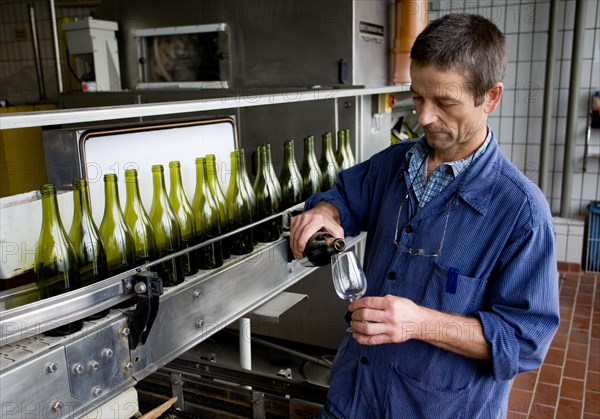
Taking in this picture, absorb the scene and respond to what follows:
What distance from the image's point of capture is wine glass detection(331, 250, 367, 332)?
1258 millimetres

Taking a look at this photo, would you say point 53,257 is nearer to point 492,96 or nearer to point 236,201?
point 236,201

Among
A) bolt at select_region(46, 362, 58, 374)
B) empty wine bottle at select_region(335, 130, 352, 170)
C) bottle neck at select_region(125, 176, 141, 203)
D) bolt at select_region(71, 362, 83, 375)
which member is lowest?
bolt at select_region(71, 362, 83, 375)

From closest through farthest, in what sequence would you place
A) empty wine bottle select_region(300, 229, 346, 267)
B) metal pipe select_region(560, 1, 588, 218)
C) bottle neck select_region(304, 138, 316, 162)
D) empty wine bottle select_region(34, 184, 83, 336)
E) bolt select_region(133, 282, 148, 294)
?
bolt select_region(133, 282, 148, 294) → empty wine bottle select_region(34, 184, 83, 336) → empty wine bottle select_region(300, 229, 346, 267) → bottle neck select_region(304, 138, 316, 162) → metal pipe select_region(560, 1, 588, 218)

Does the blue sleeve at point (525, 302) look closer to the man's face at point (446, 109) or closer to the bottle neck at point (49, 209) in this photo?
the man's face at point (446, 109)

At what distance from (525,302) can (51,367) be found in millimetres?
914

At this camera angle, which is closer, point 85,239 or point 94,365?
point 94,365

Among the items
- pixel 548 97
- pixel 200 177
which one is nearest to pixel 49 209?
pixel 200 177

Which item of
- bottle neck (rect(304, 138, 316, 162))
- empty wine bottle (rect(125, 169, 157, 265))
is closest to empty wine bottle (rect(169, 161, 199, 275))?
empty wine bottle (rect(125, 169, 157, 265))

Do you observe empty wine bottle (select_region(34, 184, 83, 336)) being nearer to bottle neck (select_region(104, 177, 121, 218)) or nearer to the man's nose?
bottle neck (select_region(104, 177, 121, 218))

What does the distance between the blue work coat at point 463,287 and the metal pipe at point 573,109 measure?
3348 mm

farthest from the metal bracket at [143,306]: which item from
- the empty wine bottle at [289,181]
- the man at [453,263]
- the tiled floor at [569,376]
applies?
the tiled floor at [569,376]

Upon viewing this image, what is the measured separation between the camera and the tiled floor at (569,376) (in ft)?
8.80

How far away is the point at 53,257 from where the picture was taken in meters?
1.14

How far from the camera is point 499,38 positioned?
1226 millimetres
